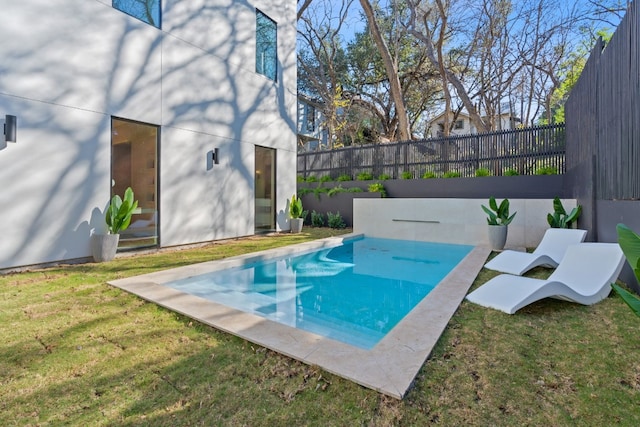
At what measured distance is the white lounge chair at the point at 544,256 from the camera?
4902 mm

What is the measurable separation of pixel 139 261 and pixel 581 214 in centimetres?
829

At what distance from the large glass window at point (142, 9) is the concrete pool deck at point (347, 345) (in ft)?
16.8

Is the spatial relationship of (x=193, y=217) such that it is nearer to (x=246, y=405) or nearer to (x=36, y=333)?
(x=36, y=333)

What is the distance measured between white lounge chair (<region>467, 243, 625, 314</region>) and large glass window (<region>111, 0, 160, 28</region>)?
7.52 metres

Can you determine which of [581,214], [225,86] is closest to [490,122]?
[581,214]

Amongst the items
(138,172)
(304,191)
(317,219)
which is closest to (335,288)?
(138,172)

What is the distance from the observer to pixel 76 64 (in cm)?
545

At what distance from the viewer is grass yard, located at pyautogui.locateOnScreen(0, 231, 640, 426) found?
1.77 meters

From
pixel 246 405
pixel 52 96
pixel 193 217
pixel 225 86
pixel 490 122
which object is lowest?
pixel 246 405

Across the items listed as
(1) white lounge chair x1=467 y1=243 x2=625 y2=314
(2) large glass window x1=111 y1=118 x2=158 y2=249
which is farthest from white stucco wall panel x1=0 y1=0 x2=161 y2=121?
(1) white lounge chair x1=467 y1=243 x2=625 y2=314

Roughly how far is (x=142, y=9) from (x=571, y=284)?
330 inches

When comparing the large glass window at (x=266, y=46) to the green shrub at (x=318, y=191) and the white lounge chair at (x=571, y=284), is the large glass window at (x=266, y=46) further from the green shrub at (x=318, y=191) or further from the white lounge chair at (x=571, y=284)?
the white lounge chair at (x=571, y=284)

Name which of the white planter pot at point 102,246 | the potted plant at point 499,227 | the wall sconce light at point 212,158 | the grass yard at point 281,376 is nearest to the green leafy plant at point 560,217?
the potted plant at point 499,227

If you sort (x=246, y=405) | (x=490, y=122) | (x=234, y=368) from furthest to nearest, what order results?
(x=490, y=122), (x=234, y=368), (x=246, y=405)
